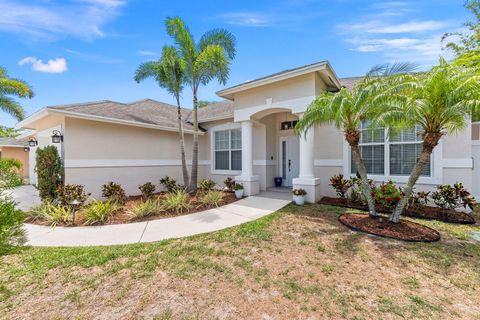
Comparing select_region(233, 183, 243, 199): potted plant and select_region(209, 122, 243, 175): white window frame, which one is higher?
select_region(209, 122, 243, 175): white window frame

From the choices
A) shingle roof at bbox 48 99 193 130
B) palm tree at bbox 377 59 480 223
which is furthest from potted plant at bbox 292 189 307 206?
shingle roof at bbox 48 99 193 130

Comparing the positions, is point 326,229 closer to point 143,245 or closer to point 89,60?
point 143,245

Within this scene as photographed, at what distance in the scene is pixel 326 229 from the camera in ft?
18.6

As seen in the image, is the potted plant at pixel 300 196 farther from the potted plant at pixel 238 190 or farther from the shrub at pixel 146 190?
the shrub at pixel 146 190

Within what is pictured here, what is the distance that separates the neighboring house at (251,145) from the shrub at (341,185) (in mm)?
643

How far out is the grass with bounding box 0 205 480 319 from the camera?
2.79 metres

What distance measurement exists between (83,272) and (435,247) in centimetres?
729

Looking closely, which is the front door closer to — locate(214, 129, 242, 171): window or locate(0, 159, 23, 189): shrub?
locate(214, 129, 242, 171): window

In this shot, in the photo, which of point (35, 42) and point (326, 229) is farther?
point (35, 42)

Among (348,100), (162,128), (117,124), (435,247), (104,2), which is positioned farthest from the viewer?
(162,128)

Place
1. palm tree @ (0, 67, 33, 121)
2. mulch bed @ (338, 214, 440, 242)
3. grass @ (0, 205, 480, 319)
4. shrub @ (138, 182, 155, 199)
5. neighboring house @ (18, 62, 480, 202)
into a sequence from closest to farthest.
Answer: grass @ (0, 205, 480, 319)
mulch bed @ (338, 214, 440, 242)
neighboring house @ (18, 62, 480, 202)
shrub @ (138, 182, 155, 199)
palm tree @ (0, 67, 33, 121)

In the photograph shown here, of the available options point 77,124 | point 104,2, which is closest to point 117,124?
point 77,124

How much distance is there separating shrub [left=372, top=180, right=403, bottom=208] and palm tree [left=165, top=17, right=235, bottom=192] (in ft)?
24.7

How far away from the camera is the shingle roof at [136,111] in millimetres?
8670
